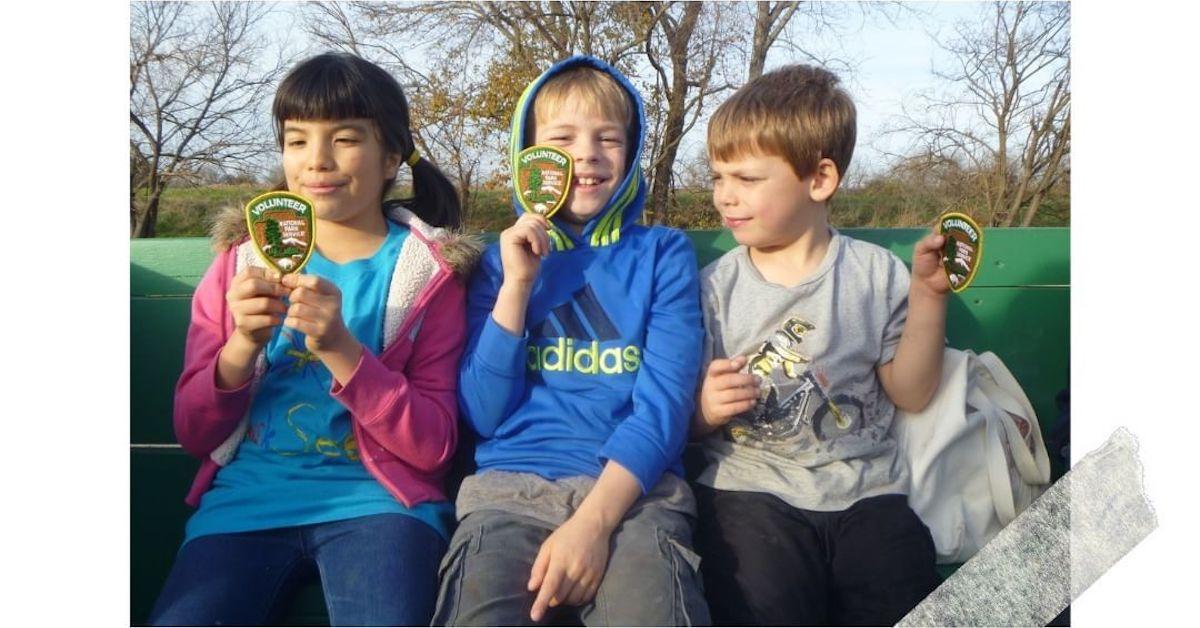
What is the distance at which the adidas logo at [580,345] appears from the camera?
2275mm

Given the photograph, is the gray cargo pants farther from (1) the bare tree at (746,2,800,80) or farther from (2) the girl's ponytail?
(1) the bare tree at (746,2,800,80)

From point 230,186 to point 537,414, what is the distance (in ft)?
14.5

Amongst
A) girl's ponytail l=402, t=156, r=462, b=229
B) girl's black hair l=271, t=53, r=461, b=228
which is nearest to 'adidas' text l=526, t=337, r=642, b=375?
girl's ponytail l=402, t=156, r=462, b=229

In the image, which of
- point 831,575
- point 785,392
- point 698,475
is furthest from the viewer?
point 698,475

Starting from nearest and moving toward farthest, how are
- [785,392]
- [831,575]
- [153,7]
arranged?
[831,575]
[785,392]
[153,7]

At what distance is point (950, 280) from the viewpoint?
222 centimetres

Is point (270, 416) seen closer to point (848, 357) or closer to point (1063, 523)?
point (848, 357)

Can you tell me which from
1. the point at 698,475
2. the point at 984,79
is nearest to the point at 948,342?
the point at 698,475

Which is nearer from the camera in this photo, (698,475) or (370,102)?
(370,102)

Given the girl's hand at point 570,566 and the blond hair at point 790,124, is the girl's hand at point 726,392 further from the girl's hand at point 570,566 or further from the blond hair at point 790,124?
the blond hair at point 790,124

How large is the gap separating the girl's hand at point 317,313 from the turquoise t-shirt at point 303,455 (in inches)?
9.6

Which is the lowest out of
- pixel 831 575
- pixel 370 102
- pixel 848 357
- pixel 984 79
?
pixel 831 575

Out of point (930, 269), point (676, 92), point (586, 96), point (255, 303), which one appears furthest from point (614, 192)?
point (676, 92)

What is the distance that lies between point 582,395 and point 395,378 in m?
0.44
